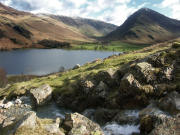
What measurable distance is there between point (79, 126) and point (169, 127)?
9.13 meters

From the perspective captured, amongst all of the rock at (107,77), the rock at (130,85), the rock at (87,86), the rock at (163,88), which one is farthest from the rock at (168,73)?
the rock at (87,86)

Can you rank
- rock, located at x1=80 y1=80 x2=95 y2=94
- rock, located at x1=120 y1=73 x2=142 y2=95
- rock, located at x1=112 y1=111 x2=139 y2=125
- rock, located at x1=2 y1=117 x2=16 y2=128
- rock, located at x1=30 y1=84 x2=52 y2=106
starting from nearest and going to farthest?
rock, located at x1=2 y1=117 x2=16 y2=128 → rock, located at x1=112 y1=111 x2=139 y2=125 → rock, located at x1=120 y1=73 x2=142 y2=95 → rock, located at x1=80 y1=80 x2=95 y2=94 → rock, located at x1=30 y1=84 x2=52 y2=106

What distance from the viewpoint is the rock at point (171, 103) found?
21469 millimetres

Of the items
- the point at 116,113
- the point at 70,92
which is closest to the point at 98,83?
the point at 70,92

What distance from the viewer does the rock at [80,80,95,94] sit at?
120 feet

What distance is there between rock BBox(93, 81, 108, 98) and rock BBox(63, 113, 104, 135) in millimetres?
13014

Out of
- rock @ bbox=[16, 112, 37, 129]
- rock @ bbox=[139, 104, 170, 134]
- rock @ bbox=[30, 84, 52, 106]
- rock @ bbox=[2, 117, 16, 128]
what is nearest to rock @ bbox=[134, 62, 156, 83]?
rock @ bbox=[139, 104, 170, 134]

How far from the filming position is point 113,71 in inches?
1441

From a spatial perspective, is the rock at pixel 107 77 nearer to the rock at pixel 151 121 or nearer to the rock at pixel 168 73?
the rock at pixel 168 73

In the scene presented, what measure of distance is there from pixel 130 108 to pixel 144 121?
300 inches

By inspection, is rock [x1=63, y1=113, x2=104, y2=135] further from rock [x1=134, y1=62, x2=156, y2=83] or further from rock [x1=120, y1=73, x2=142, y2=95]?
rock [x1=134, y1=62, x2=156, y2=83]

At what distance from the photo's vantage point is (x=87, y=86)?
36.7 m

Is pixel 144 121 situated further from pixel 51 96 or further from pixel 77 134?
pixel 51 96

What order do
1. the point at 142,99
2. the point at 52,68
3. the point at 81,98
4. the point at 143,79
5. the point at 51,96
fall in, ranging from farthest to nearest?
1. the point at 52,68
2. the point at 51,96
3. the point at 81,98
4. the point at 143,79
5. the point at 142,99
